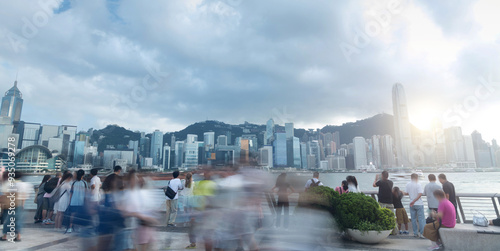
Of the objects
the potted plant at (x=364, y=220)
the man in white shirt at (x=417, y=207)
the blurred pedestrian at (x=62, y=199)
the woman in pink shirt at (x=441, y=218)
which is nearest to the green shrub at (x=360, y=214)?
the potted plant at (x=364, y=220)

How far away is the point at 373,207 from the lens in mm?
6398

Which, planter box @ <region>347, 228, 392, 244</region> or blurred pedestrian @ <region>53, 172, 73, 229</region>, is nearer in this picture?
planter box @ <region>347, 228, 392, 244</region>

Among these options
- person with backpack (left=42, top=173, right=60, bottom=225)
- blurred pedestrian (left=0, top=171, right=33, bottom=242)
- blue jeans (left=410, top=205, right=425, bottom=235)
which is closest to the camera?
blurred pedestrian (left=0, top=171, right=33, bottom=242)

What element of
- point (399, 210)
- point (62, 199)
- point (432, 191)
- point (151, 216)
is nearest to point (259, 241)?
point (151, 216)

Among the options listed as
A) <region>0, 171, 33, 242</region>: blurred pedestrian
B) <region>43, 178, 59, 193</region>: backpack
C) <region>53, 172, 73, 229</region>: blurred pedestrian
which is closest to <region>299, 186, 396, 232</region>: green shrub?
<region>0, 171, 33, 242</region>: blurred pedestrian

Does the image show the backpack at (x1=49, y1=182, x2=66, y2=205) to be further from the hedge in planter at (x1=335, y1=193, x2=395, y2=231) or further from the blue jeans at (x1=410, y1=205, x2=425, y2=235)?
the blue jeans at (x1=410, y1=205, x2=425, y2=235)

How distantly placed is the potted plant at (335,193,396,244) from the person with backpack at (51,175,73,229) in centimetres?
757

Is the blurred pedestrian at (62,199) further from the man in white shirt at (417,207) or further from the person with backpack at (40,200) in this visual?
the man in white shirt at (417,207)

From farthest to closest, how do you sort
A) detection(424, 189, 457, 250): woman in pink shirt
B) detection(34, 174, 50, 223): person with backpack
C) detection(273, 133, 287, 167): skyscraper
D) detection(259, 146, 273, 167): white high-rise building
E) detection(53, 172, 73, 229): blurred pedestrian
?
detection(273, 133, 287, 167): skyscraper, detection(34, 174, 50, 223): person with backpack, detection(53, 172, 73, 229): blurred pedestrian, detection(424, 189, 457, 250): woman in pink shirt, detection(259, 146, 273, 167): white high-rise building

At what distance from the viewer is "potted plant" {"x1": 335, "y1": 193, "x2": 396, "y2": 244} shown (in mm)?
6234

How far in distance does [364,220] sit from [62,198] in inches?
327

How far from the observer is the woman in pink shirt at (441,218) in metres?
5.60

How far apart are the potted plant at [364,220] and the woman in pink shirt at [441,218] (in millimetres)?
827

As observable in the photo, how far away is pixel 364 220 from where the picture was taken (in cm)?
637
